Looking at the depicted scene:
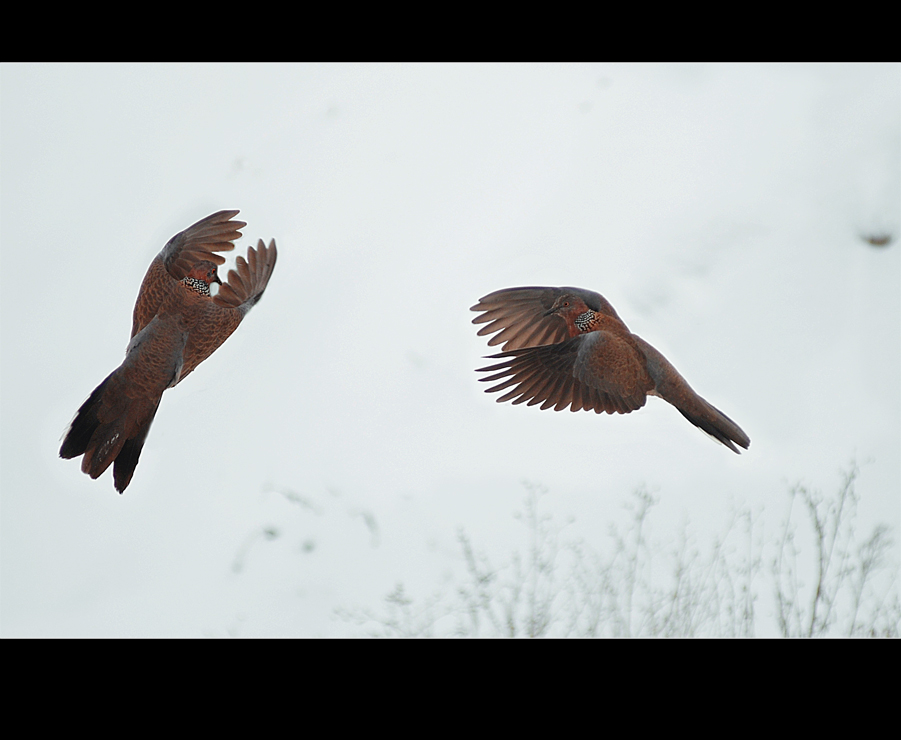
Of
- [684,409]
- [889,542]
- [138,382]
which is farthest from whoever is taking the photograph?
[889,542]

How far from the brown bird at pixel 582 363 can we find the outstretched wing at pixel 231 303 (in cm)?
50

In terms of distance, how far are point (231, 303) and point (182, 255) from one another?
144 mm

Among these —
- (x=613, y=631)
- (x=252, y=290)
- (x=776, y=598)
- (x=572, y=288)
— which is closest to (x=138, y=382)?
(x=252, y=290)

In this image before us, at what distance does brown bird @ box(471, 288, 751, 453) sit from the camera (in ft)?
5.85

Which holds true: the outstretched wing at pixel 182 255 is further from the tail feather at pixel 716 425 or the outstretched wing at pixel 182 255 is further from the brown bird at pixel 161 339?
the tail feather at pixel 716 425

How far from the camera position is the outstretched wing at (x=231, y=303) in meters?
1.78

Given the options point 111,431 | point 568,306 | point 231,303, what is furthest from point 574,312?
point 111,431

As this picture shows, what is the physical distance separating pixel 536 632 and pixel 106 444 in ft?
3.28

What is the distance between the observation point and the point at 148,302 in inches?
70.7

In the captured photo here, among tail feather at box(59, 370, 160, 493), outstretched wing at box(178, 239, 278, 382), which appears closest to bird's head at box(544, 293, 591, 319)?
outstretched wing at box(178, 239, 278, 382)

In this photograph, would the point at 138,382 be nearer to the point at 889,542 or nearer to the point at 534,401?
the point at 534,401

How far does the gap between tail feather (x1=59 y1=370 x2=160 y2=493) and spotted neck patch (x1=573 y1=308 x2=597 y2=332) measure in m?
0.91

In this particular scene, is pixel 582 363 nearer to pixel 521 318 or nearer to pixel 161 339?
pixel 521 318

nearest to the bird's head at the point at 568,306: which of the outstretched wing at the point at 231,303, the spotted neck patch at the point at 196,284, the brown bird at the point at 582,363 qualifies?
the brown bird at the point at 582,363
